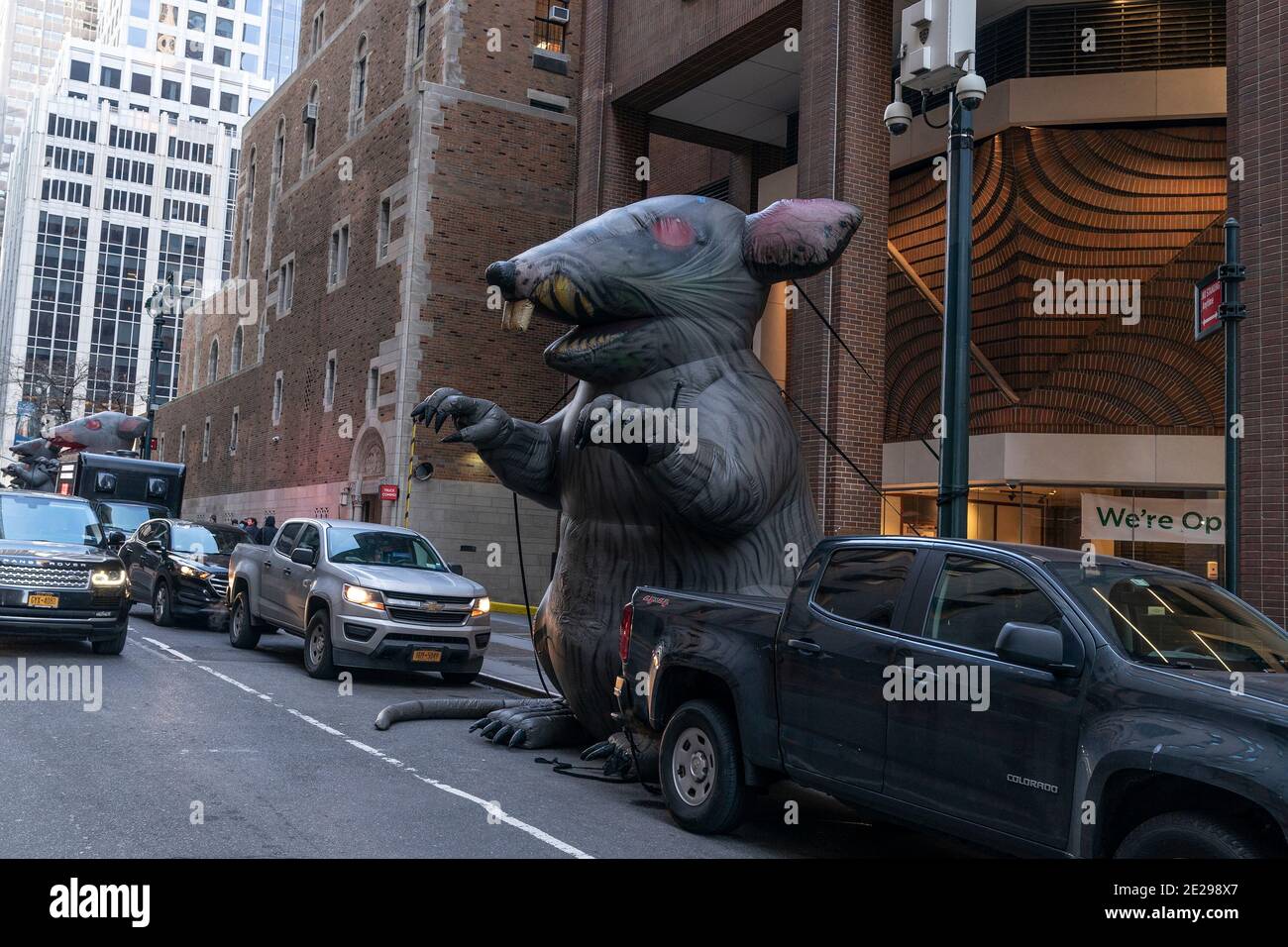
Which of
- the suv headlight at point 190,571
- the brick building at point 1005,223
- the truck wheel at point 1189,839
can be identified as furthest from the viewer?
the brick building at point 1005,223

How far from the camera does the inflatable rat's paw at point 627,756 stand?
287 inches

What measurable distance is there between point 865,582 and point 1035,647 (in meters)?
1.42

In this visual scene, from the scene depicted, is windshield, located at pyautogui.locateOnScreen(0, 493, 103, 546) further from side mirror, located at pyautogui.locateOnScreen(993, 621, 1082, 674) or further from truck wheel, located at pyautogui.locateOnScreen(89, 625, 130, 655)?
side mirror, located at pyautogui.locateOnScreen(993, 621, 1082, 674)

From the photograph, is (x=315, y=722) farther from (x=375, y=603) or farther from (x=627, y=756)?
(x=627, y=756)

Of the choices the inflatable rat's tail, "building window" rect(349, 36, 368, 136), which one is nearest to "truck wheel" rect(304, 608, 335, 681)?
the inflatable rat's tail

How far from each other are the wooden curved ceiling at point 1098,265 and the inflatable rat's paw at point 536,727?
39.8 ft

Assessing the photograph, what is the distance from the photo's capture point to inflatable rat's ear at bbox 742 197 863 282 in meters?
7.11

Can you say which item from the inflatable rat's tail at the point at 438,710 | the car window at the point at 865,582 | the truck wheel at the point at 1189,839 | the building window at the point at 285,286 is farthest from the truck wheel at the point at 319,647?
the building window at the point at 285,286

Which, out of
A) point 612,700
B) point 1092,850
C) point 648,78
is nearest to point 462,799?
point 612,700

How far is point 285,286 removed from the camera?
126 ft

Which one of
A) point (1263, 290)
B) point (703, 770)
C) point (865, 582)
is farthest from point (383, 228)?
point (865, 582)

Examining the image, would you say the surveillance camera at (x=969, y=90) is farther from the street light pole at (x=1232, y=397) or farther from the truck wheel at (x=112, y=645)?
the truck wheel at (x=112, y=645)

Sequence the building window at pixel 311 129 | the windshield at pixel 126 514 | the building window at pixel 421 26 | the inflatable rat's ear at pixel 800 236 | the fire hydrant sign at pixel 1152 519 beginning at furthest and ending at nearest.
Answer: the building window at pixel 311 129, the building window at pixel 421 26, the windshield at pixel 126 514, the fire hydrant sign at pixel 1152 519, the inflatable rat's ear at pixel 800 236
